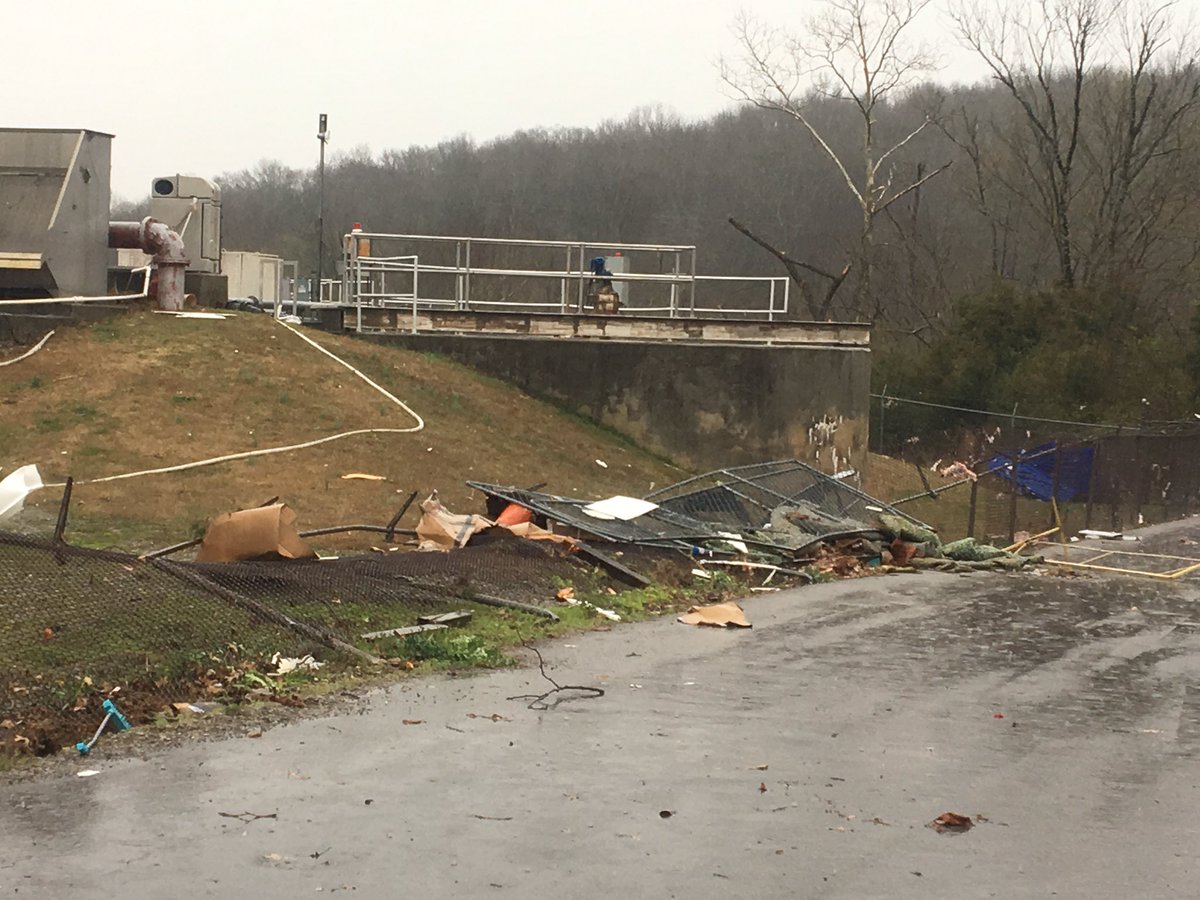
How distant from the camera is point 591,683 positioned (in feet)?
29.6

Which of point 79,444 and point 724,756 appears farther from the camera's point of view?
point 79,444

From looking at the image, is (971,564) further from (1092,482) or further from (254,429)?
(254,429)

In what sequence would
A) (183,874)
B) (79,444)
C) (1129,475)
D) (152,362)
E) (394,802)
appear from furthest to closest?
1. (1129,475)
2. (152,362)
3. (79,444)
4. (394,802)
5. (183,874)

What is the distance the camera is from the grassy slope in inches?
597

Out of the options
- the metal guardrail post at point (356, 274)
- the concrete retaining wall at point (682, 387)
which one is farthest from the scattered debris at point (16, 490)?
the concrete retaining wall at point (682, 387)

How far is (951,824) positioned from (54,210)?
18.3m

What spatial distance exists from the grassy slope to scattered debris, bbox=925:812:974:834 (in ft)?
27.7

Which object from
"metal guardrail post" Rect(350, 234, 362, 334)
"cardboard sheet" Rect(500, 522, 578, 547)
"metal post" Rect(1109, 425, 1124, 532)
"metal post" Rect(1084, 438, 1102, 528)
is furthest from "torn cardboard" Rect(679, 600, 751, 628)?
"metal guardrail post" Rect(350, 234, 362, 334)

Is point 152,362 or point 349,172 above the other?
point 349,172

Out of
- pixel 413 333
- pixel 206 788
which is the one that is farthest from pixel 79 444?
pixel 206 788

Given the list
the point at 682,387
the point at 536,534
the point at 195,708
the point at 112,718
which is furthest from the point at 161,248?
the point at 112,718

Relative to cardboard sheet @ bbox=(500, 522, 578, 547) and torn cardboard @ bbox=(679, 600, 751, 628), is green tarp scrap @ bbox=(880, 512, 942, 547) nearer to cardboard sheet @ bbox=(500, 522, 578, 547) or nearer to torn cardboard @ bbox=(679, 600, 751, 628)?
cardboard sheet @ bbox=(500, 522, 578, 547)

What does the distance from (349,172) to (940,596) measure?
282 ft

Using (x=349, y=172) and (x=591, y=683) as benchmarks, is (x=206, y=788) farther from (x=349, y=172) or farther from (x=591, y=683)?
(x=349, y=172)
